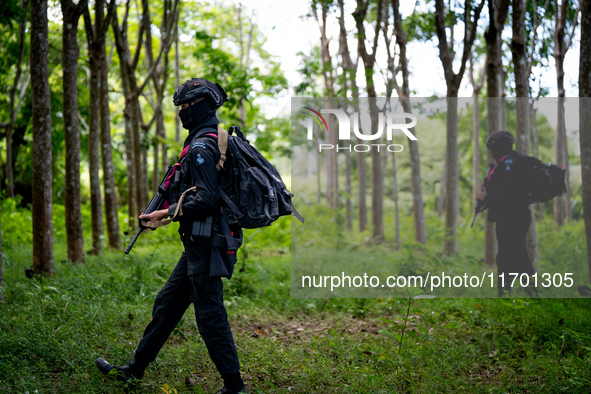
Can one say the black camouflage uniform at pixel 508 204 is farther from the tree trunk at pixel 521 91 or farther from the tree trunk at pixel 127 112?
the tree trunk at pixel 127 112

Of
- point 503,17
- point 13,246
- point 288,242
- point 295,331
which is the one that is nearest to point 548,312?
point 295,331

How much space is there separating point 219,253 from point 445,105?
6338 millimetres

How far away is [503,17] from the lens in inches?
328

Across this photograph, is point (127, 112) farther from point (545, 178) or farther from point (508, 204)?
point (545, 178)

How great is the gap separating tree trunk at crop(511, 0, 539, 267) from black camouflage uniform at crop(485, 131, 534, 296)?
642 millimetres

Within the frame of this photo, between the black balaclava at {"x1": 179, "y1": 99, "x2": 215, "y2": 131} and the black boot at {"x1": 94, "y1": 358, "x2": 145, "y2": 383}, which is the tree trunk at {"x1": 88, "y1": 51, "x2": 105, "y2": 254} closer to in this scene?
the black boot at {"x1": 94, "y1": 358, "x2": 145, "y2": 383}

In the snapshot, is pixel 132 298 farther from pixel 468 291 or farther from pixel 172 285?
pixel 468 291

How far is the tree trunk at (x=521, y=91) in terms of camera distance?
7.38 m

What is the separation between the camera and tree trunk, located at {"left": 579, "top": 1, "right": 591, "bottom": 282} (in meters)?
6.37

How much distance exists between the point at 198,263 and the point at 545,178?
471cm

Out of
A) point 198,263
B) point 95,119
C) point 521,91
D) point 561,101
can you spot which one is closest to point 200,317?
point 198,263

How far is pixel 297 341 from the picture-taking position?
567 centimetres

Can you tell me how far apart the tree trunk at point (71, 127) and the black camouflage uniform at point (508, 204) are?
5939 mm

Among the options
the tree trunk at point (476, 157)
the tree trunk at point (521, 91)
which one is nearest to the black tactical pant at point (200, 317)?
the tree trunk at point (521, 91)
